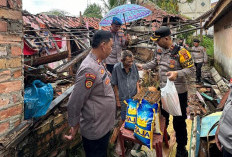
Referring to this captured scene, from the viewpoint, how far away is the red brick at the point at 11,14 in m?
1.61

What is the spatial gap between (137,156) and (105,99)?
1.49 metres

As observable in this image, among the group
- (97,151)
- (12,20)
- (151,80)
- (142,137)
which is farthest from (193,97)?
(12,20)

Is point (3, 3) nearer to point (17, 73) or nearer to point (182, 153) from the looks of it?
point (17, 73)

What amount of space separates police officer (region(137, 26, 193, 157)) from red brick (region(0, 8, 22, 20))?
5.84 ft

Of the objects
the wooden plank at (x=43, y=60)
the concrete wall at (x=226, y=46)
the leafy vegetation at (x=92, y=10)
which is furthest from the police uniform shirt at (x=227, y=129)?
the leafy vegetation at (x=92, y=10)

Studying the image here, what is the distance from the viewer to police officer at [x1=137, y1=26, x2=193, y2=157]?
94.7 inches

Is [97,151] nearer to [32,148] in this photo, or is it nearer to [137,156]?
[32,148]

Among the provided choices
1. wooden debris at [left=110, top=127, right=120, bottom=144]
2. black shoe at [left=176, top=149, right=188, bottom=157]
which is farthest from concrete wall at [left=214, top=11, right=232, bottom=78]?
wooden debris at [left=110, top=127, right=120, bottom=144]

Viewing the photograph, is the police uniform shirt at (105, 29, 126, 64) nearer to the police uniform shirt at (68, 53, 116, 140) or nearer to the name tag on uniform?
the name tag on uniform

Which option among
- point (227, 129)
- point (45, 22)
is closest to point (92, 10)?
point (45, 22)

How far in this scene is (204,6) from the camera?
29.0 metres

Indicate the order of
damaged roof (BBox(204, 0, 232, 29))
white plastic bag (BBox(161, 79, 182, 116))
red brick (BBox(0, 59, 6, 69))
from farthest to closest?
damaged roof (BBox(204, 0, 232, 29)) < white plastic bag (BBox(161, 79, 182, 116)) < red brick (BBox(0, 59, 6, 69))

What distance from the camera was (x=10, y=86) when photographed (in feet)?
5.65

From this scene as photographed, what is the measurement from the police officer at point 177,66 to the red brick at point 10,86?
1.88 metres
